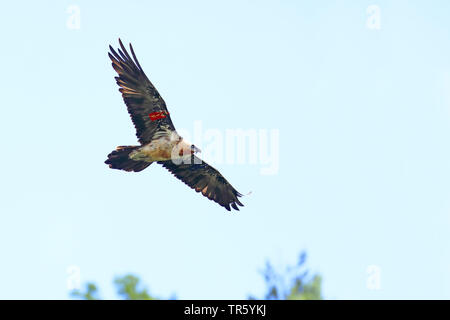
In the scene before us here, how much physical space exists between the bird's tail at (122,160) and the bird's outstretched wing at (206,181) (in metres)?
1.47

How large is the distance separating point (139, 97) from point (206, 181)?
10.1 ft

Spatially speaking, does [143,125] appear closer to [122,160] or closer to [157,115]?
[157,115]

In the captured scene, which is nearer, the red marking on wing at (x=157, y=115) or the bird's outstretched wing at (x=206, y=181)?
the red marking on wing at (x=157, y=115)

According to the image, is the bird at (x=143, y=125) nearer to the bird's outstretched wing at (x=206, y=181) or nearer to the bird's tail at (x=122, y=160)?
the bird's tail at (x=122, y=160)

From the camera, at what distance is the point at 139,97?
58.1ft

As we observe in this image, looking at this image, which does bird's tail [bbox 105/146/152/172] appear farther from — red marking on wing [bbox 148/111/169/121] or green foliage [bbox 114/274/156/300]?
green foliage [bbox 114/274/156/300]

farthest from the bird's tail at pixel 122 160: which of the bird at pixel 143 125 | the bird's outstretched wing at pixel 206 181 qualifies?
the bird's outstretched wing at pixel 206 181

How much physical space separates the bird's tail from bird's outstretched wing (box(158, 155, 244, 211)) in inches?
57.9

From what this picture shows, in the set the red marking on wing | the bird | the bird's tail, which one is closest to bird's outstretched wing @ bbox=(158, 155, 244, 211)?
the bird

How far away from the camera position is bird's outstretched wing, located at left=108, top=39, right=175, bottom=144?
17.6 m

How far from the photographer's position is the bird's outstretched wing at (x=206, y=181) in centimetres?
1920
